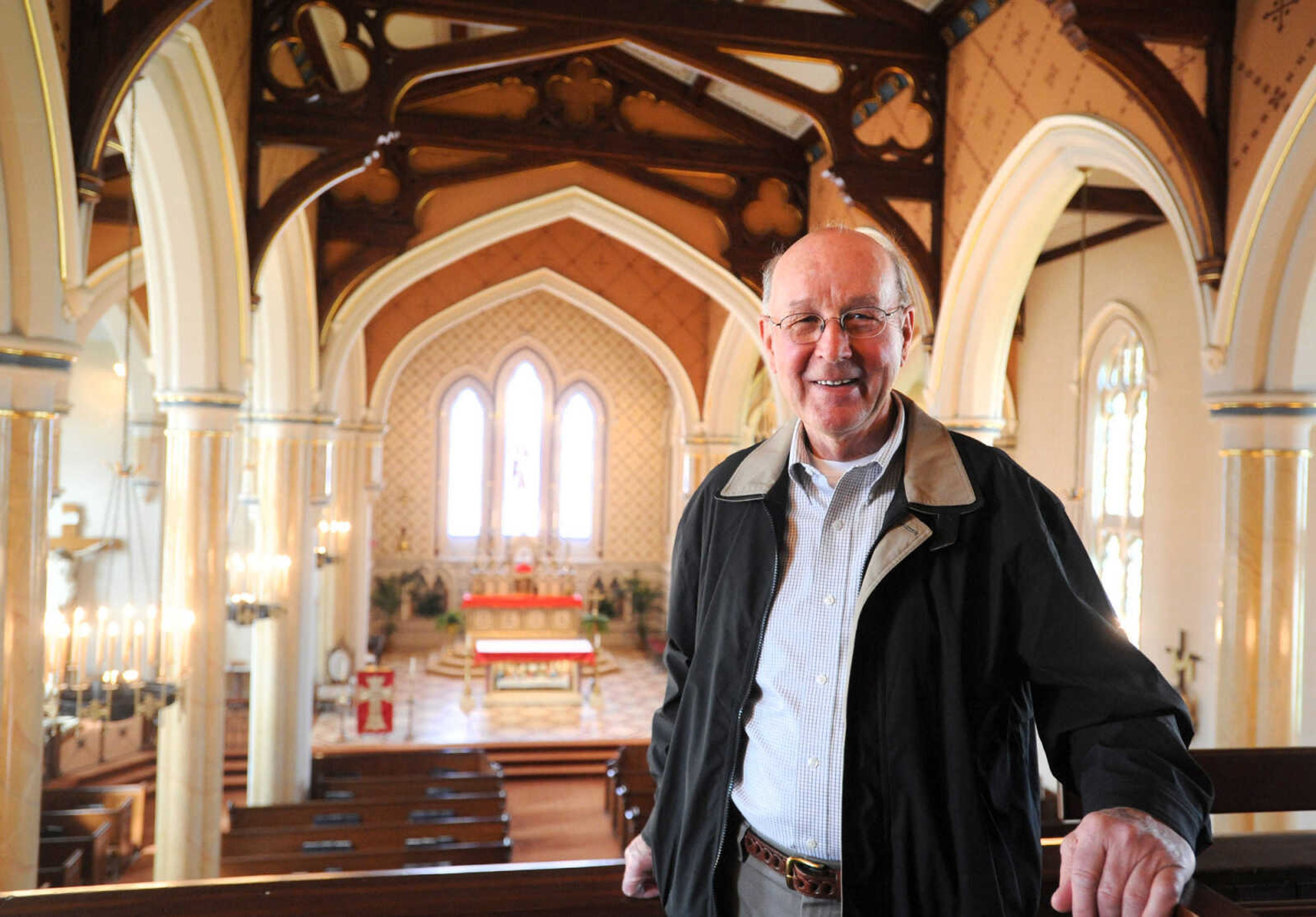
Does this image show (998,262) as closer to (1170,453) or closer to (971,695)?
(1170,453)

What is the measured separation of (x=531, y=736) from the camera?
43.8ft

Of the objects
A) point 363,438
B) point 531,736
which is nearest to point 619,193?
point 363,438

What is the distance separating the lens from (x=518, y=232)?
10.5 meters

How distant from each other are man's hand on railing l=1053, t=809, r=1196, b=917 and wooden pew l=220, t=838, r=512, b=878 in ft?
22.5

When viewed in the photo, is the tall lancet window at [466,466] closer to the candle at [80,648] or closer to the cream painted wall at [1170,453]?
the cream painted wall at [1170,453]

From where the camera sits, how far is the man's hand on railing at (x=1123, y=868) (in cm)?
112

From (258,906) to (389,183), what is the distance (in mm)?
9005

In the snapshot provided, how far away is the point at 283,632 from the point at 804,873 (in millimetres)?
8963

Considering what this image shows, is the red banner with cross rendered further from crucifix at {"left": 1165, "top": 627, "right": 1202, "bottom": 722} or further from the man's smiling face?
the man's smiling face

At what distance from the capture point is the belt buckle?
1472 mm

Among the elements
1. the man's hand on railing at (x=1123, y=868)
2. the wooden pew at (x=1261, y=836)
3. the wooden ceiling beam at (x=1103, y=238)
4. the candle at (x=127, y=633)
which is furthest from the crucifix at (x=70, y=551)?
the man's hand on railing at (x=1123, y=868)

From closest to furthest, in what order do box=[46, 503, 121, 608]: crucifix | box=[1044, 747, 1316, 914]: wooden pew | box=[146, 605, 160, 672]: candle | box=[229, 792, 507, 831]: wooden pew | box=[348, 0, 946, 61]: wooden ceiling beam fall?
1. box=[1044, 747, 1316, 914]: wooden pew
2. box=[146, 605, 160, 672]: candle
3. box=[348, 0, 946, 61]: wooden ceiling beam
4. box=[229, 792, 507, 831]: wooden pew
5. box=[46, 503, 121, 608]: crucifix

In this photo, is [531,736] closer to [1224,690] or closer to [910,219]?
[910,219]

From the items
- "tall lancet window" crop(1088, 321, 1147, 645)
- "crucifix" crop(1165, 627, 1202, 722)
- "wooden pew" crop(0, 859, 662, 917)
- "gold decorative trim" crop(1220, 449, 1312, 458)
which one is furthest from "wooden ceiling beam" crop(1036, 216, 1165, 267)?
"wooden pew" crop(0, 859, 662, 917)
